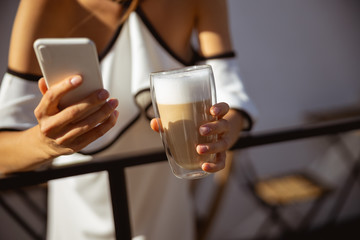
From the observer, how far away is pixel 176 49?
706 millimetres

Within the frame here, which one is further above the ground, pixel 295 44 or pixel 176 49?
pixel 176 49

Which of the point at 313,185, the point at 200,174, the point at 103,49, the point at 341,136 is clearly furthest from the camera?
the point at 341,136

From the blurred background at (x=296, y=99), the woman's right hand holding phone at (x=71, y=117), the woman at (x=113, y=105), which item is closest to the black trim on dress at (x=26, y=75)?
the woman at (x=113, y=105)

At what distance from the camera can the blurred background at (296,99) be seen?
2.07 metres

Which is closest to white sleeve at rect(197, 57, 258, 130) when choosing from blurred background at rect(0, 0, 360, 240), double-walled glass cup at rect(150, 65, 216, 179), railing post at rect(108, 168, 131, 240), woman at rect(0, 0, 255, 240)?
woman at rect(0, 0, 255, 240)

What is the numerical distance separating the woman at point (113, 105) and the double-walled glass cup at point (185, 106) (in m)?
0.03

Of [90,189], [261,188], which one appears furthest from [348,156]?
[90,189]

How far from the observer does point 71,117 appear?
381mm

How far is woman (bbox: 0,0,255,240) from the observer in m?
0.44

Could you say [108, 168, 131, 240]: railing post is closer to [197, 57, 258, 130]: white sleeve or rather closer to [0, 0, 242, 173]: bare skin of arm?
[0, 0, 242, 173]: bare skin of arm

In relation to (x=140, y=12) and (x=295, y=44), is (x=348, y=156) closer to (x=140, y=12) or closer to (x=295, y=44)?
(x=295, y=44)

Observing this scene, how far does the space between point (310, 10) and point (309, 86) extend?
515 millimetres

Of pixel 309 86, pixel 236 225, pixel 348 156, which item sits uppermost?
pixel 309 86

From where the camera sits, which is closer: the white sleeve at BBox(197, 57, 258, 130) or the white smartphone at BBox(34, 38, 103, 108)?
the white smartphone at BBox(34, 38, 103, 108)
